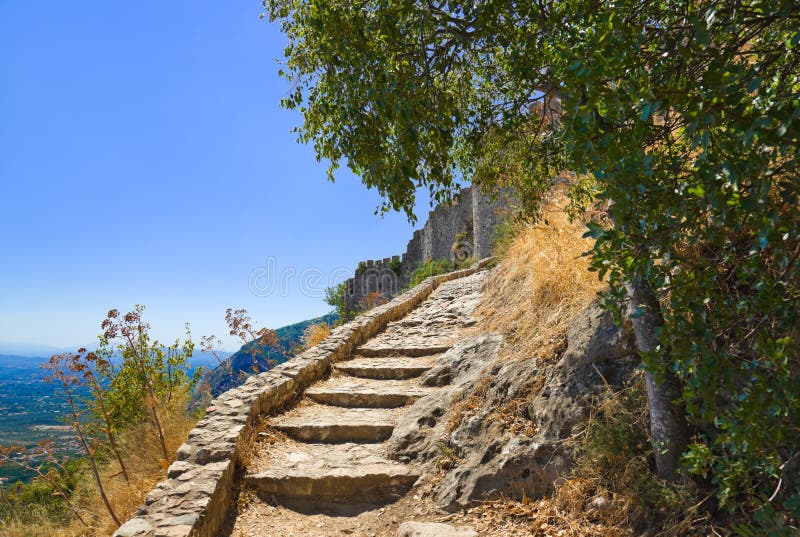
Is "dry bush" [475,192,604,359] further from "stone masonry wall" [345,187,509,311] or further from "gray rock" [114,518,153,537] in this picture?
"stone masonry wall" [345,187,509,311]

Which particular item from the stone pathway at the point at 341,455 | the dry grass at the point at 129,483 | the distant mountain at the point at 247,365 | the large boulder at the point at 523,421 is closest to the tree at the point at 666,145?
the large boulder at the point at 523,421

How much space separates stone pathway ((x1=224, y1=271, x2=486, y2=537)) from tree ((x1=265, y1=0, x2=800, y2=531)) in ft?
7.90

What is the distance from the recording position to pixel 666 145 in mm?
2492

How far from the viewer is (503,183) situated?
516 centimetres

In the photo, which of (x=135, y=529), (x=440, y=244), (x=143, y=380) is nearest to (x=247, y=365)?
(x=143, y=380)

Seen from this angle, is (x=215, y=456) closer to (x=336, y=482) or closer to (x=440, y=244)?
(x=336, y=482)

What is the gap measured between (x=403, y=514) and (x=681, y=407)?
2.26 meters

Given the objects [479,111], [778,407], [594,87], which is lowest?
[778,407]

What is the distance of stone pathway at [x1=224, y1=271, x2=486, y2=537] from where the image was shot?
156 inches

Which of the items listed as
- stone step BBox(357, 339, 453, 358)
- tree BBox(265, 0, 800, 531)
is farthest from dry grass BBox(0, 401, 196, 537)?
tree BBox(265, 0, 800, 531)

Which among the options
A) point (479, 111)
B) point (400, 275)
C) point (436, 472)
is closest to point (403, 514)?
point (436, 472)

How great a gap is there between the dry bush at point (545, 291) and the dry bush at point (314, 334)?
3.59m

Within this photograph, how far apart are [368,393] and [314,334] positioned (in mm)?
4280

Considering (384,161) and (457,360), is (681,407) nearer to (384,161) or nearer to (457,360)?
(384,161)
